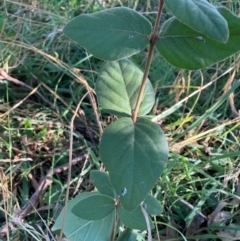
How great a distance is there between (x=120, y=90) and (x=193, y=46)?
179 mm

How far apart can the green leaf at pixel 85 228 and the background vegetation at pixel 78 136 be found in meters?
0.08

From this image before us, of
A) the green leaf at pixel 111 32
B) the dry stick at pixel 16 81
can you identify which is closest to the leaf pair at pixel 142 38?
the green leaf at pixel 111 32

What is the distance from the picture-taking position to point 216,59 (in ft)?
1.74

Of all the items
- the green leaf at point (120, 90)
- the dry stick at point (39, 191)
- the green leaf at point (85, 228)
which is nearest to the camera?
the green leaf at point (120, 90)

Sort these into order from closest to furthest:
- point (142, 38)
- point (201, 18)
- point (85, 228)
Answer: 1. point (201, 18)
2. point (142, 38)
3. point (85, 228)

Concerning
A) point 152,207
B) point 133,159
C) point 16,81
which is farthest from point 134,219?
point 16,81

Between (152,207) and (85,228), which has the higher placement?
(152,207)

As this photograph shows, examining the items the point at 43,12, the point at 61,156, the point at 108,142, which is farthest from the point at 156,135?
the point at 43,12

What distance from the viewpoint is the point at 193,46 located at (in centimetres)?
54

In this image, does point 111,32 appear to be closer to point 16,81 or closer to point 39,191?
point 39,191

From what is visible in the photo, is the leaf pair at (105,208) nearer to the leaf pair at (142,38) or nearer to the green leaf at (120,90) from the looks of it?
the green leaf at (120,90)

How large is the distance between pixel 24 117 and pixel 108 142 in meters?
0.72

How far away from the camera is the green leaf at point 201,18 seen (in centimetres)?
46

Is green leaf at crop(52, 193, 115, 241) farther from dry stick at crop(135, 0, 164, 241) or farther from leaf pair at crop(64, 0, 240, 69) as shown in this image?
leaf pair at crop(64, 0, 240, 69)
